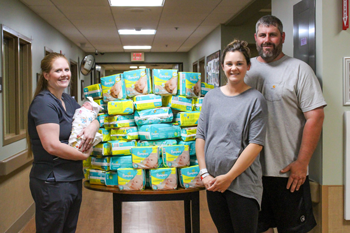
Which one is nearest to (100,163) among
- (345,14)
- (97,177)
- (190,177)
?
(97,177)

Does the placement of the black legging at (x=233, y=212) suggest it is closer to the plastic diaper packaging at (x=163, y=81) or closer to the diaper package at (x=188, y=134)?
the diaper package at (x=188, y=134)

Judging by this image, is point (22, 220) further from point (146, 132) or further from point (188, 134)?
point (188, 134)

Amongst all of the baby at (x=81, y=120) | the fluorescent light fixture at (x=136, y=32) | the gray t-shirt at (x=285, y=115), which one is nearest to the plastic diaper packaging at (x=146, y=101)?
the baby at (x=81, y=120)

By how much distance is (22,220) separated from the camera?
150 inches

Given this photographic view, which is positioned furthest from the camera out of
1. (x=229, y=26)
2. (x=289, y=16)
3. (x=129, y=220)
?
(x=229, y=26)

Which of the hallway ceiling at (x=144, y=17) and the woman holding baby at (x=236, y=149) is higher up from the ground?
the hallway ceiling at (x=144, y=17)

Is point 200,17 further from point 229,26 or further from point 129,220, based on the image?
→ point 129,220

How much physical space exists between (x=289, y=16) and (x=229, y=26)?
3574mm

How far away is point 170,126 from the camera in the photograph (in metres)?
2.44

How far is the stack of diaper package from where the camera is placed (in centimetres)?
230

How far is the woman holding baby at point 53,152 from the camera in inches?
71.3

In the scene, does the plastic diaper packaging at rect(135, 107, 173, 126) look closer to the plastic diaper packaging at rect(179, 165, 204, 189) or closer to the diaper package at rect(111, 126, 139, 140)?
the diaper package at rect(111, 126, 139, 140)

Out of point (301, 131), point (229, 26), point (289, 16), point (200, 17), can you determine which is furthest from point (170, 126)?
point (229, 26)

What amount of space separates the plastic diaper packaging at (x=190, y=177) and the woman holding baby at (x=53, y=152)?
71 centimetres
